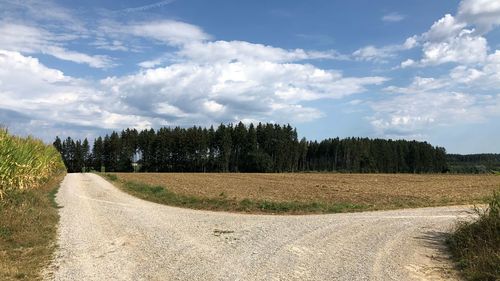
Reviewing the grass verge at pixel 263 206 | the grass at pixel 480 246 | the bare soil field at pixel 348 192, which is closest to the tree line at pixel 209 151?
the bare soil field at pixel 348 192

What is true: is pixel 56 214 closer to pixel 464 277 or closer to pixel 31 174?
pixel 31 174

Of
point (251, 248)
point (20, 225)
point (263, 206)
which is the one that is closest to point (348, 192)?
point (263, 206)

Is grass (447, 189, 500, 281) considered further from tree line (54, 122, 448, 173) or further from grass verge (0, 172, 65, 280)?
tree line (54, 122, 448, 173)

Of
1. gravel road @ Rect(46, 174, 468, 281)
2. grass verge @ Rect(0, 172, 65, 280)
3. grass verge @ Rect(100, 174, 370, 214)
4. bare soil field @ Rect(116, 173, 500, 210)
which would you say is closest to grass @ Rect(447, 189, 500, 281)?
gravel road @ Rect(46, 174, 468, 281)

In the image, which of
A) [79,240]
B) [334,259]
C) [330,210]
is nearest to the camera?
[334,259]

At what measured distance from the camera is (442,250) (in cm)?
1052

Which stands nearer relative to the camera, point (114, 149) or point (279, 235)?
point (279, 235)

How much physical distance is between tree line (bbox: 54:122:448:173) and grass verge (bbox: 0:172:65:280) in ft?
346

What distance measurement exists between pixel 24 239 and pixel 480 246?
1078 centimetres

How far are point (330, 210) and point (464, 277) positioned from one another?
984 cm

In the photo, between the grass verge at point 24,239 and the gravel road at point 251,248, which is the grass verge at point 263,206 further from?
the grass verge at point 24,239

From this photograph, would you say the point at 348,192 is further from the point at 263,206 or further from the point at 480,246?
the point at 480,246

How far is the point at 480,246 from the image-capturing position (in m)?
9.55

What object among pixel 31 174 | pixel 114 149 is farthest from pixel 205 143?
pixel 31 174
